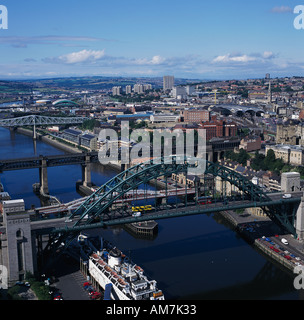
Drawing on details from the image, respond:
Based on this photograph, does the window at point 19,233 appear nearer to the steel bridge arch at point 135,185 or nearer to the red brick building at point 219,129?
the steel bridge arch at point 135,185

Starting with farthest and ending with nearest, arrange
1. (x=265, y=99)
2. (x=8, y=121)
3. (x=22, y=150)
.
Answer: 1. (x=265, y=99)
2. (x=8, y=121)
3. (x=22, y=150)

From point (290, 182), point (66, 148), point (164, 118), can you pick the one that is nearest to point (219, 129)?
point (164, 118)

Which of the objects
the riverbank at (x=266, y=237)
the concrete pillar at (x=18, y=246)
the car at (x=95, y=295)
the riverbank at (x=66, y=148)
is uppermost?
the concrete pillar at (x=18, y=246)

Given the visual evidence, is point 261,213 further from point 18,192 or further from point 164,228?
point 18,192

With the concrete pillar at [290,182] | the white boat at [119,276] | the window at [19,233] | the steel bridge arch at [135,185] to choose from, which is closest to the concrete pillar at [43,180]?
the steel bridge arch at [135,185]

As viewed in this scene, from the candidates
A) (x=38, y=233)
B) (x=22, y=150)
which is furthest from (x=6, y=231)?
(x=22, y=150)

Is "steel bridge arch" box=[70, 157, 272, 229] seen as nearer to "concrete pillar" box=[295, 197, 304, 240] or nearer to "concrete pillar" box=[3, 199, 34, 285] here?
"concrete pillar" box=[295, 197, 304, 240]
